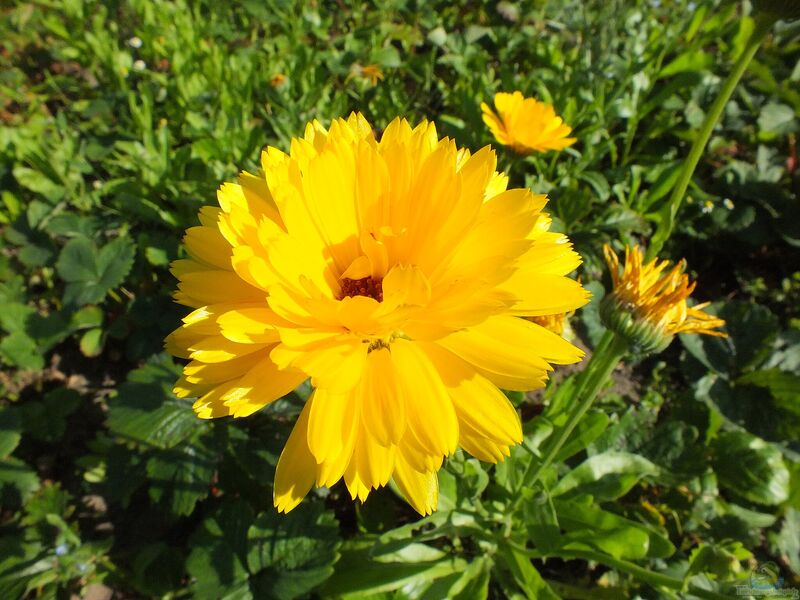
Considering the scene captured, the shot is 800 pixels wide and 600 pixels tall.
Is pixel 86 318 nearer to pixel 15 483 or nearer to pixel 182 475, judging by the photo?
pixel 15 483

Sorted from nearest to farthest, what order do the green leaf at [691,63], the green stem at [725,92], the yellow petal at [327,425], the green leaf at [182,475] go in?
the yellow petal at [327,425] → the green stem at [725,92] → the green leaf at [182,475] → the green leaf at [691,63]

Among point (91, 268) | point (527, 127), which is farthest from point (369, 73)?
point (91, 268)

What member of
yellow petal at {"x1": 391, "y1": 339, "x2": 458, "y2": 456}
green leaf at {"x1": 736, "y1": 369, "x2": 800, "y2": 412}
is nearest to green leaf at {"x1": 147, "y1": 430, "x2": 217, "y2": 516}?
yellow petal at {"x1": 391, "y1": 339, "x2": 458, "y2": 456}

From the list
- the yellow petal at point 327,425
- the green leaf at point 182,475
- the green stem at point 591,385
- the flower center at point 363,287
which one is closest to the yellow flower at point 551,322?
the green stem at point 591,385

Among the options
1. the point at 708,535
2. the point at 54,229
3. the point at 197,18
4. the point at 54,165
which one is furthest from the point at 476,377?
the point at 197,18

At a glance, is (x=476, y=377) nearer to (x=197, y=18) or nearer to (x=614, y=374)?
(x=614, y=374)

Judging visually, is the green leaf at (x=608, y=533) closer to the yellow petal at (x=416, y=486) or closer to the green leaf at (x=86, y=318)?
the yellow petal at (x=416, y=486)
